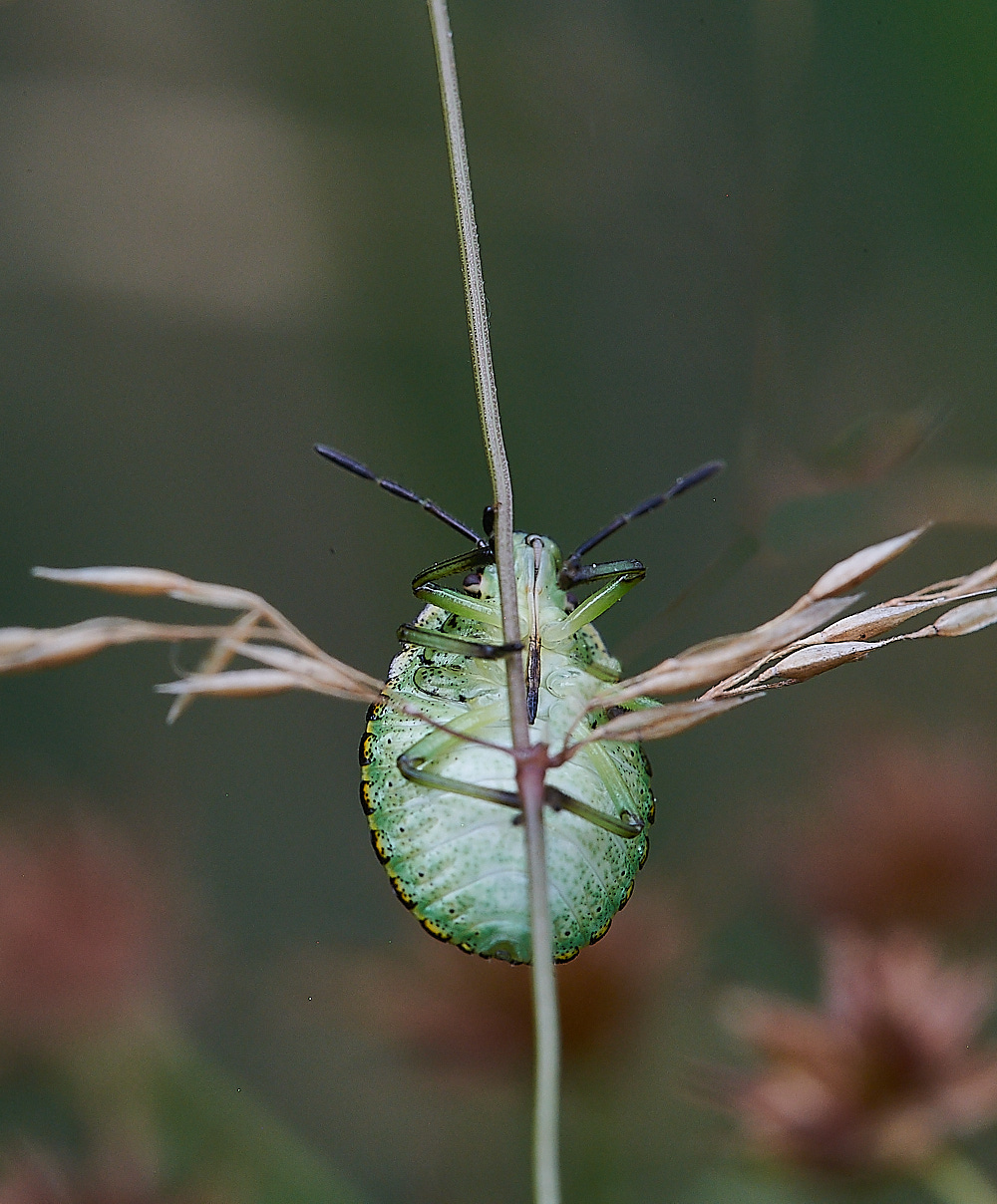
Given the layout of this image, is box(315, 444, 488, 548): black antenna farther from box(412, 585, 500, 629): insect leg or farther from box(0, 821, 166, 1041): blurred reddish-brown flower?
box(0, 821, 166, 1041): blurred reddish-brown flower

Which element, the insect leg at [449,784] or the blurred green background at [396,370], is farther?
the blurred green background at [396,370]

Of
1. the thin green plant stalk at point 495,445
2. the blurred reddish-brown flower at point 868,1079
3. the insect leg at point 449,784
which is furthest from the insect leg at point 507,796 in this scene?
the blurred reddish-brown flower at point 868,1079

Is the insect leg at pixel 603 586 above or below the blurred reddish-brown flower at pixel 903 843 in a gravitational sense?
above

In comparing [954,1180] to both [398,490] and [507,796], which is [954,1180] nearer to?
[507,796]

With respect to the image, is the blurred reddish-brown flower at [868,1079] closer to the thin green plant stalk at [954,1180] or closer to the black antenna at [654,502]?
the thin green plant stalk at [954,1180]

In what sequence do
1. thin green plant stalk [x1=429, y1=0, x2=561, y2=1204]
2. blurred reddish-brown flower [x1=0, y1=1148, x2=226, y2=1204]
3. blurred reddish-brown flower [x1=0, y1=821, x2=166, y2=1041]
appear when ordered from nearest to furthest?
thin green plant stalk [x1=429, y1=0, x2=561, y2=1204], blurred reddish-brown flower [x1=0, y1=1148, x2=226, y2=1204], blurred reddish-brown flower [x1=0, y1=821, x2=166, y2=1041]

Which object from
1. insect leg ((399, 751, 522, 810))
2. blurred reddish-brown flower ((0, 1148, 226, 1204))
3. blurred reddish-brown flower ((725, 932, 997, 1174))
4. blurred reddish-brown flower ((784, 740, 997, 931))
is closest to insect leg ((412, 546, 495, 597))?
insect leg ((399, 751, 522, 810))

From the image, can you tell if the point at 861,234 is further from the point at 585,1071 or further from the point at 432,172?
the point at 585,1071
